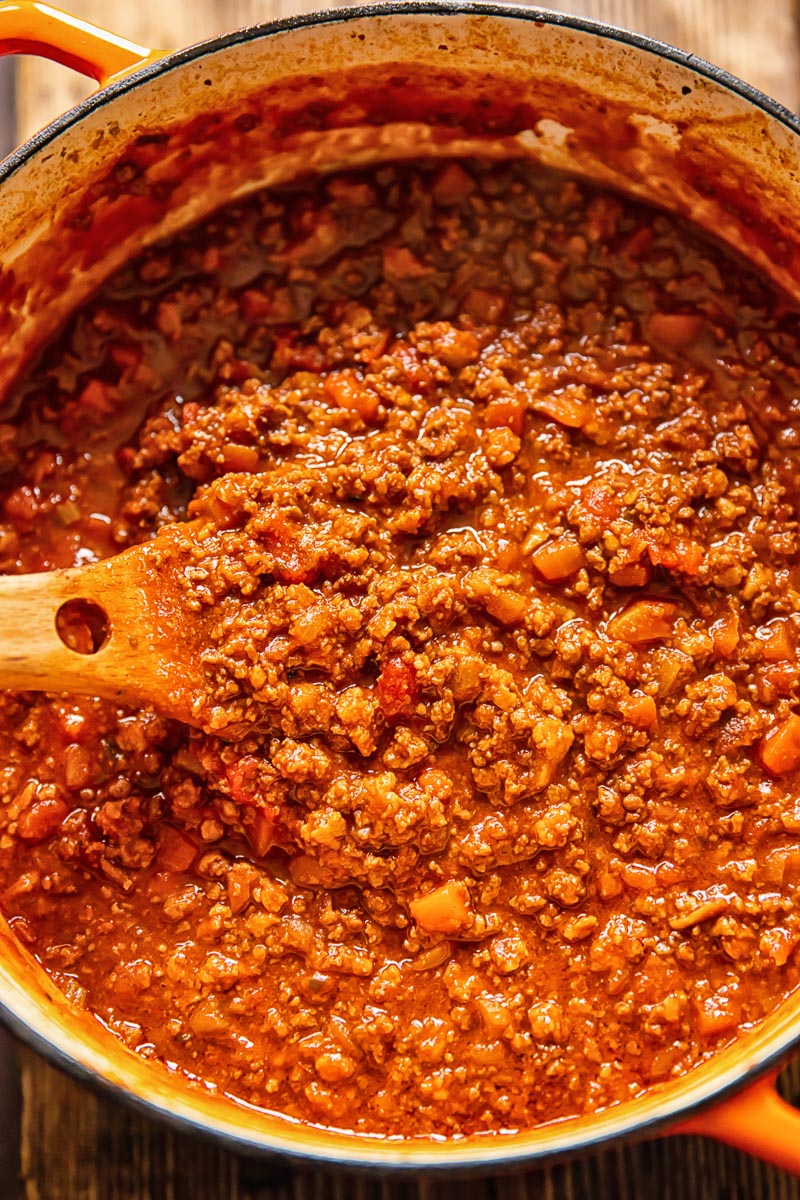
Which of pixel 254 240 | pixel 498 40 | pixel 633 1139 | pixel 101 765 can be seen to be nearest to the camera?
pixel 633 1139

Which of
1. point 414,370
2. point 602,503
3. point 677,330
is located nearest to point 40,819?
point 414,370

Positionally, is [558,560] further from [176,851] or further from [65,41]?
[65,41]

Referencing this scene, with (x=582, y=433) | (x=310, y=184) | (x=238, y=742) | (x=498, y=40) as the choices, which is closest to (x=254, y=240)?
(x=310, y=184)

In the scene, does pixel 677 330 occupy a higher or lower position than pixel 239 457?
higher

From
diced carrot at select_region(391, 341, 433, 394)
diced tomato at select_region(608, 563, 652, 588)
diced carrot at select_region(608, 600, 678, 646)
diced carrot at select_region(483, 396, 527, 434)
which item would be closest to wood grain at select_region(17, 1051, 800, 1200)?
diced carrot at select_region(608, 600, 678, 646)

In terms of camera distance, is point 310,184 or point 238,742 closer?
point 238,742

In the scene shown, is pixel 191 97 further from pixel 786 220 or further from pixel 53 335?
pixel 786 220

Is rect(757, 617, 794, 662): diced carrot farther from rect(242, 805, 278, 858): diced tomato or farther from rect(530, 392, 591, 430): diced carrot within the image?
rect(242, 805, 278, 858): diced tomato
